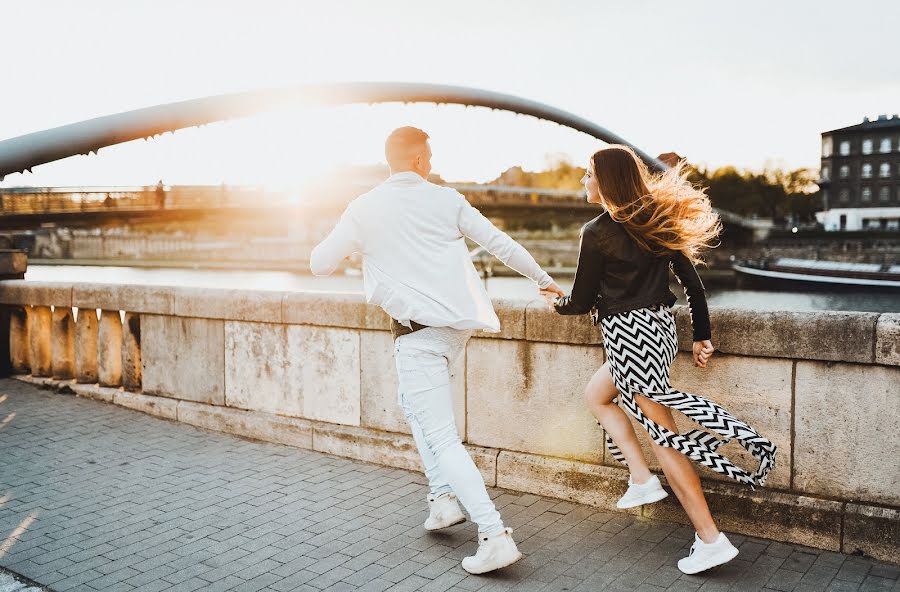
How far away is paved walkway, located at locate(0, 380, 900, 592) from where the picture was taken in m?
3.58

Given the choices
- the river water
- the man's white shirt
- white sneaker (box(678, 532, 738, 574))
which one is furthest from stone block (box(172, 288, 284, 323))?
the river water

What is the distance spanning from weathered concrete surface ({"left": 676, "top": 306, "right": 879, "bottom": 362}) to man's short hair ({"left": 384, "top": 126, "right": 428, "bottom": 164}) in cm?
159

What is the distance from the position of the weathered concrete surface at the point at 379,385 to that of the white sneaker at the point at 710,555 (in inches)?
86.3

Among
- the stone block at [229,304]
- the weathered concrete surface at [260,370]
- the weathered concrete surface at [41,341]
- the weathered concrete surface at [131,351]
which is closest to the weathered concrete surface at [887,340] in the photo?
the weathered concrete surface at [260,370]

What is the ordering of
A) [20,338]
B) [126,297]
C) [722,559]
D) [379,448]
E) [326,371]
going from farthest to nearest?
[20,338] → [126,297] → [326,371] → [379,448] → [722,559]

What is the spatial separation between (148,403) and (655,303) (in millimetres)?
4735

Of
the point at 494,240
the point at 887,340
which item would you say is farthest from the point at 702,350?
the point at 494,240

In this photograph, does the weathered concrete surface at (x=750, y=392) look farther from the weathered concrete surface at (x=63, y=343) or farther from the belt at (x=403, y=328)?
the weathered concrete surface at (x=63, y=343)

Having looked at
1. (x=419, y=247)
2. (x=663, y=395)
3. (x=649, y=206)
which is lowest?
(x=663, y=395)

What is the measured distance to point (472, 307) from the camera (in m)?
3.60

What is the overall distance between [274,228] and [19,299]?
276 feet

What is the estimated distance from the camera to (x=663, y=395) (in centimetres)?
353

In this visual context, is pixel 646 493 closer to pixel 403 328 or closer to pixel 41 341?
pixel 403 328

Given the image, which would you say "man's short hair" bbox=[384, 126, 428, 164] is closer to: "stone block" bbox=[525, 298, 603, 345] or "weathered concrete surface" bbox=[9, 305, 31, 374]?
"stone block" bbox=[525, 298, 603, 345]
